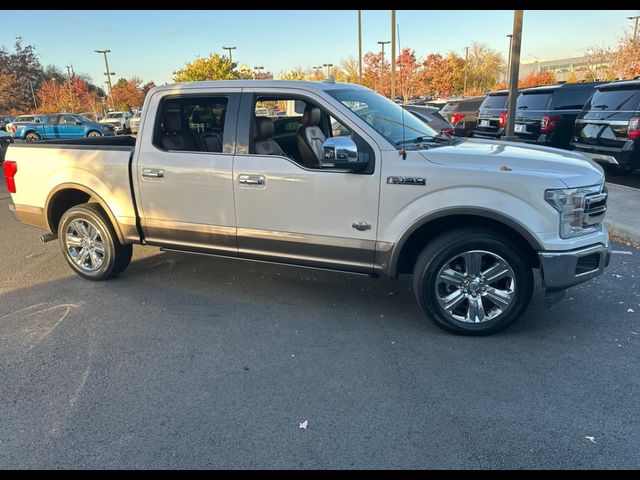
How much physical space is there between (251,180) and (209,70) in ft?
136

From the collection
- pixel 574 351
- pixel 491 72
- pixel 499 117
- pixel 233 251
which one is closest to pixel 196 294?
pixel 233 251

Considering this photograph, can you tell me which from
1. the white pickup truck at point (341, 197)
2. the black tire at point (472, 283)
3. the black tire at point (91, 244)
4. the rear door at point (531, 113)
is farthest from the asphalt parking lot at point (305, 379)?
the rear door at point (531, 113)

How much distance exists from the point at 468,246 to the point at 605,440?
1550 mm

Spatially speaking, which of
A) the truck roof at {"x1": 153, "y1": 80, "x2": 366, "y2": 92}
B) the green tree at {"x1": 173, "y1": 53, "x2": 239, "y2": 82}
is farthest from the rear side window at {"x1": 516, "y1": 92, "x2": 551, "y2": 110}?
the green tree at {"x1": 173, "y1": 53, "x2": 239, "y2": 82}

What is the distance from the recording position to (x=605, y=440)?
2.65 metres

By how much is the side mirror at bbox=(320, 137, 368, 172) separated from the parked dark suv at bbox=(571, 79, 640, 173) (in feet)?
20.3

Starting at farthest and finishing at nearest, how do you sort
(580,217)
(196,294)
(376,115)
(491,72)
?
(491,72) → (196,294) → (376,115) → (580,217)

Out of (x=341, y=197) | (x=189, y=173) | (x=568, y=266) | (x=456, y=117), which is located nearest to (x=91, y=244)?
(x=189, y=173)

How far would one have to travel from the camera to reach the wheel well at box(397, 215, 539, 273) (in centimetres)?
377

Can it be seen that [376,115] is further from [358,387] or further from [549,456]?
[549,456]

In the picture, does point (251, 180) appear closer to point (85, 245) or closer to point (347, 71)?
point (85, 245)

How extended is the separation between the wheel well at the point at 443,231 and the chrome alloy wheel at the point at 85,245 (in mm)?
3152

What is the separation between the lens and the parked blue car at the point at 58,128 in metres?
25.2

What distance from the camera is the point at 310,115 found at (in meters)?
4.59
